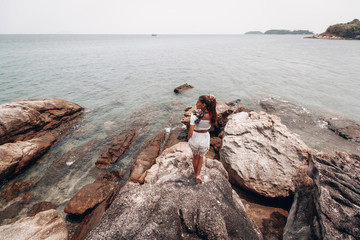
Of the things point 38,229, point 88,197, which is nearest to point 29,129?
point 88,197

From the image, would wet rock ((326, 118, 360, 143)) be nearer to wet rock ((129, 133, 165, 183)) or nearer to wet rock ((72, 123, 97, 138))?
wet rock ((129, 133, 165, 183))

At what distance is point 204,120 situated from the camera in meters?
5.00

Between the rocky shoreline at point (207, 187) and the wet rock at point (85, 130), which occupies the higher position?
the rocky shoreline at point (207, 187)

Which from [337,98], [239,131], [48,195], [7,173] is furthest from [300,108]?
[7,173]

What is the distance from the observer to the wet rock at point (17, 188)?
840 centimetres

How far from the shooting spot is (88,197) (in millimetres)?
7797

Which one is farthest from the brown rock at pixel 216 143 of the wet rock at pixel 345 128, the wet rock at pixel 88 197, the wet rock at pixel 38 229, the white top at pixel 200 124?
the wet rock at pixel 345 128

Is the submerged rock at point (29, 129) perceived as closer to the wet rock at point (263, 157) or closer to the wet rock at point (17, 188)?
the wet rock at point (17, 188)

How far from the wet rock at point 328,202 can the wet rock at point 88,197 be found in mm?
7898

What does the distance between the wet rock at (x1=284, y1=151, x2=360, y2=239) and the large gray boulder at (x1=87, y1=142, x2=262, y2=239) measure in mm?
1433

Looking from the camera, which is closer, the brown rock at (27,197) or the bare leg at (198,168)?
the bare leg at (198,168)

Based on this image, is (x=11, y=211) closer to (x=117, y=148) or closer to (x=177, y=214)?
(x=117, y=148)

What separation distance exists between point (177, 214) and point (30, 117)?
14604 mm

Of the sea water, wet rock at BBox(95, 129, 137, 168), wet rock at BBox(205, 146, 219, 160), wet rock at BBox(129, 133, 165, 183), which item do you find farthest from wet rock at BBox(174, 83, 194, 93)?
wet rock at BBox(205, 146, 219, 160)
